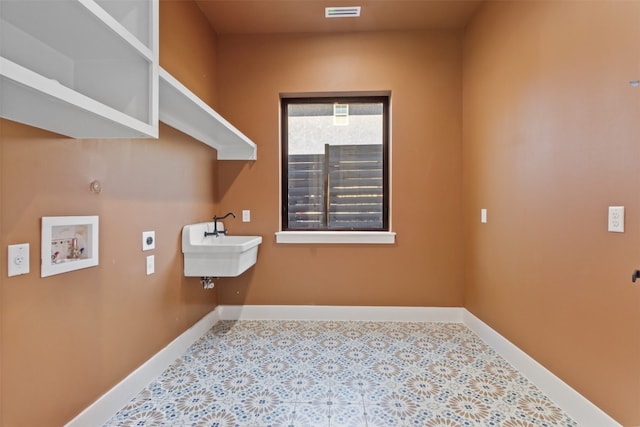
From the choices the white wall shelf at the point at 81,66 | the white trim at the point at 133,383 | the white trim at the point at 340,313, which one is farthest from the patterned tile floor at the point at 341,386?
the white wall shelf at the point at 81,66

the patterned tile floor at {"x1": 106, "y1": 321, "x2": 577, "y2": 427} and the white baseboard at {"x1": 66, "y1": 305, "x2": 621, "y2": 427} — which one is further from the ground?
the white baseboard at {"x1": 66, "y1": 305, "x2": 621, "y2": 427}

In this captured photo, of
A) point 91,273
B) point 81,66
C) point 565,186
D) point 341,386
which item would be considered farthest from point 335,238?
point 81,66

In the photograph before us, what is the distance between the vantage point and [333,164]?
3.09 metres

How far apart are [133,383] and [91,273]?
2.34ft

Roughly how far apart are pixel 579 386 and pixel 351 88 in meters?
2.69

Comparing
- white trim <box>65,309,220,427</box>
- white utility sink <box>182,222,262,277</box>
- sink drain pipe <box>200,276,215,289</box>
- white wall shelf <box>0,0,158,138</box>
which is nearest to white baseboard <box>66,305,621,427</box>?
white trim <box>65,309,220,427</box>

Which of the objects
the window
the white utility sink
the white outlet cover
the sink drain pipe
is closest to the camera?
the white outlet cover

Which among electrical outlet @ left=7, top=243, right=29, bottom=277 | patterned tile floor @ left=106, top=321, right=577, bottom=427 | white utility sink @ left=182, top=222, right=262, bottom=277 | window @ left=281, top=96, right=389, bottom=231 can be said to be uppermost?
window @ left=281, top=96, right=389, bottom=231

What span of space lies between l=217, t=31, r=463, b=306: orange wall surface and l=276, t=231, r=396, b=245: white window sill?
65mm

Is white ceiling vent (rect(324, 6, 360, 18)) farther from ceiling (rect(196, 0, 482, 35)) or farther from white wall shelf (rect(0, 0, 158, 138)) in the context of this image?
white wall shelf (rect(0, 0, 158, 138))

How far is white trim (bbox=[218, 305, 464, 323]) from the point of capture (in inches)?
113

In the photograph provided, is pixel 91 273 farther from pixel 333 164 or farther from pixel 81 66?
pixel 333 164

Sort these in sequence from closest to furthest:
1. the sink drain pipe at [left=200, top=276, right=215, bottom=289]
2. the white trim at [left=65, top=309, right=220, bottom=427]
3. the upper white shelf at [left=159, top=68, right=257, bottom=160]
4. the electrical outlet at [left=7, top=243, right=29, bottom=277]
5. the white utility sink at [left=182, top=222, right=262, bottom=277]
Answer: the electrical outlet at [left=7, top=243, right=29, bottom=277], the white trim at [left=65, top=309, right=220, bottom=427], the upper white shelf at [left=159, top=68, right=257, bottom=160], the white utility sink at [left=182, top=222, right=262, bottom=277], the sink drain pipe at [left=200, top=276, right=215, bottom=289]

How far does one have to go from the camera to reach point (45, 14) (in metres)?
1.02
